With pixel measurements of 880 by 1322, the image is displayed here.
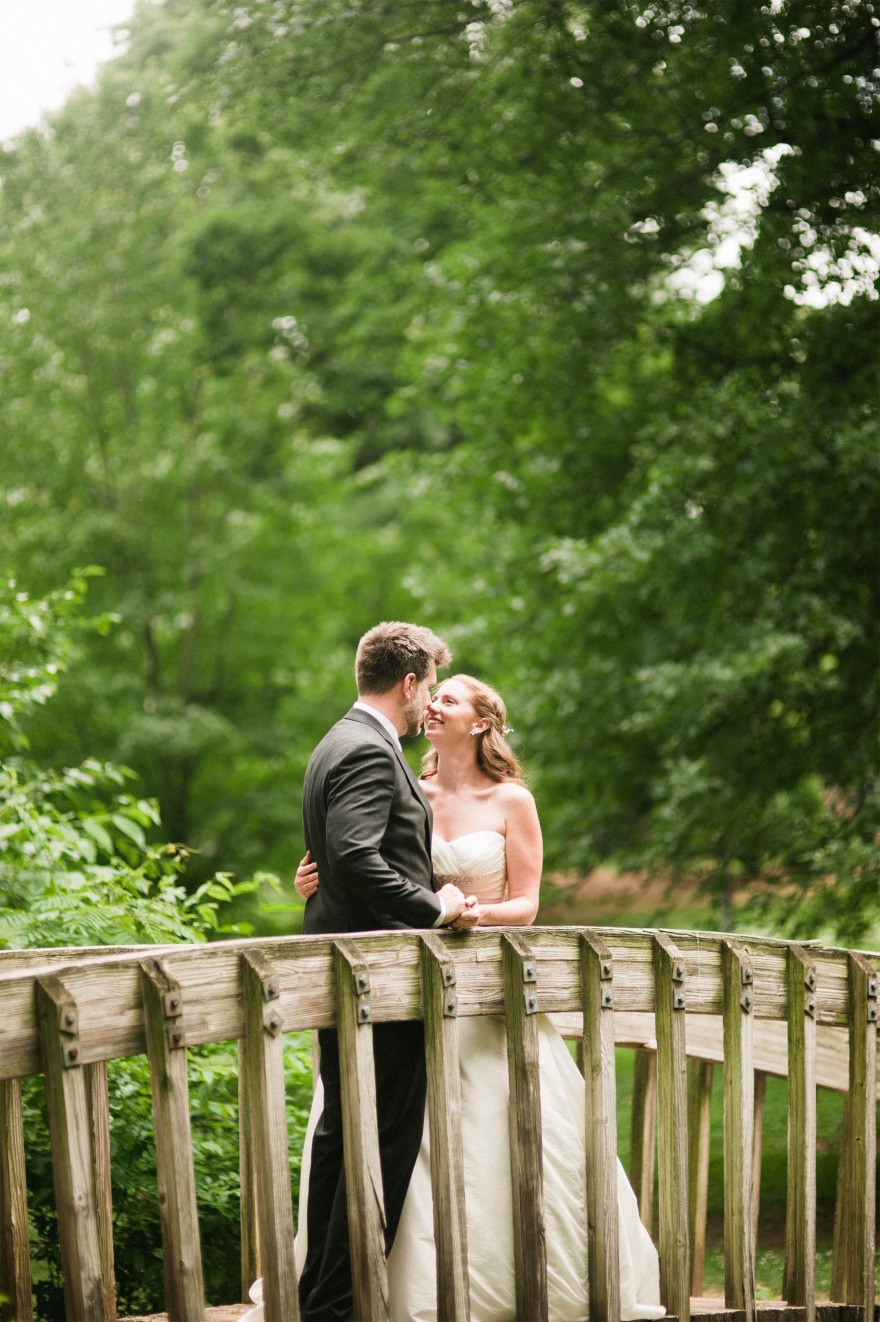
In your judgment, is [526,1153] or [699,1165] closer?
[526,1153]

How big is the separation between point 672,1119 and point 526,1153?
54cm

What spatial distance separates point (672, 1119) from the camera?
171 inches

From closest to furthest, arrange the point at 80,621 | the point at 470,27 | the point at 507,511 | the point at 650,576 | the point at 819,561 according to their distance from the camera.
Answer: the point at 80,621 → the point at 819,561 → the point at 650,576 → the point at 470,27 → the point at 507,511

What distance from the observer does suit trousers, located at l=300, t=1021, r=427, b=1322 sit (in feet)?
13.6

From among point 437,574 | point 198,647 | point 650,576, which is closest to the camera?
point 650,576

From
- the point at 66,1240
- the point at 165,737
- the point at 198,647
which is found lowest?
the point at 66,1240

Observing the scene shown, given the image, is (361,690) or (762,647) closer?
(361,690)

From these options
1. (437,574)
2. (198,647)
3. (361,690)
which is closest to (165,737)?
(198,647)

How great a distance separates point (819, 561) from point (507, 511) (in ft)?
12.8

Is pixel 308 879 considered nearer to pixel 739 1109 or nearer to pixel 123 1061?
pixel 739 1109

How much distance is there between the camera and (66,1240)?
3.16 m

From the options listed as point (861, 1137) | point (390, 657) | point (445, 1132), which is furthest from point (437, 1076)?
point (861, 1137)

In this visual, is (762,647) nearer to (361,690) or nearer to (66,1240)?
(361,690)

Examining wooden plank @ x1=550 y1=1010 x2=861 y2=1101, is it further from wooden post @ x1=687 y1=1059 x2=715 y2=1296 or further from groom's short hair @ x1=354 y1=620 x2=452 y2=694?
groom's short hair @ x1=354 y1=620 x2=452 y2=694
